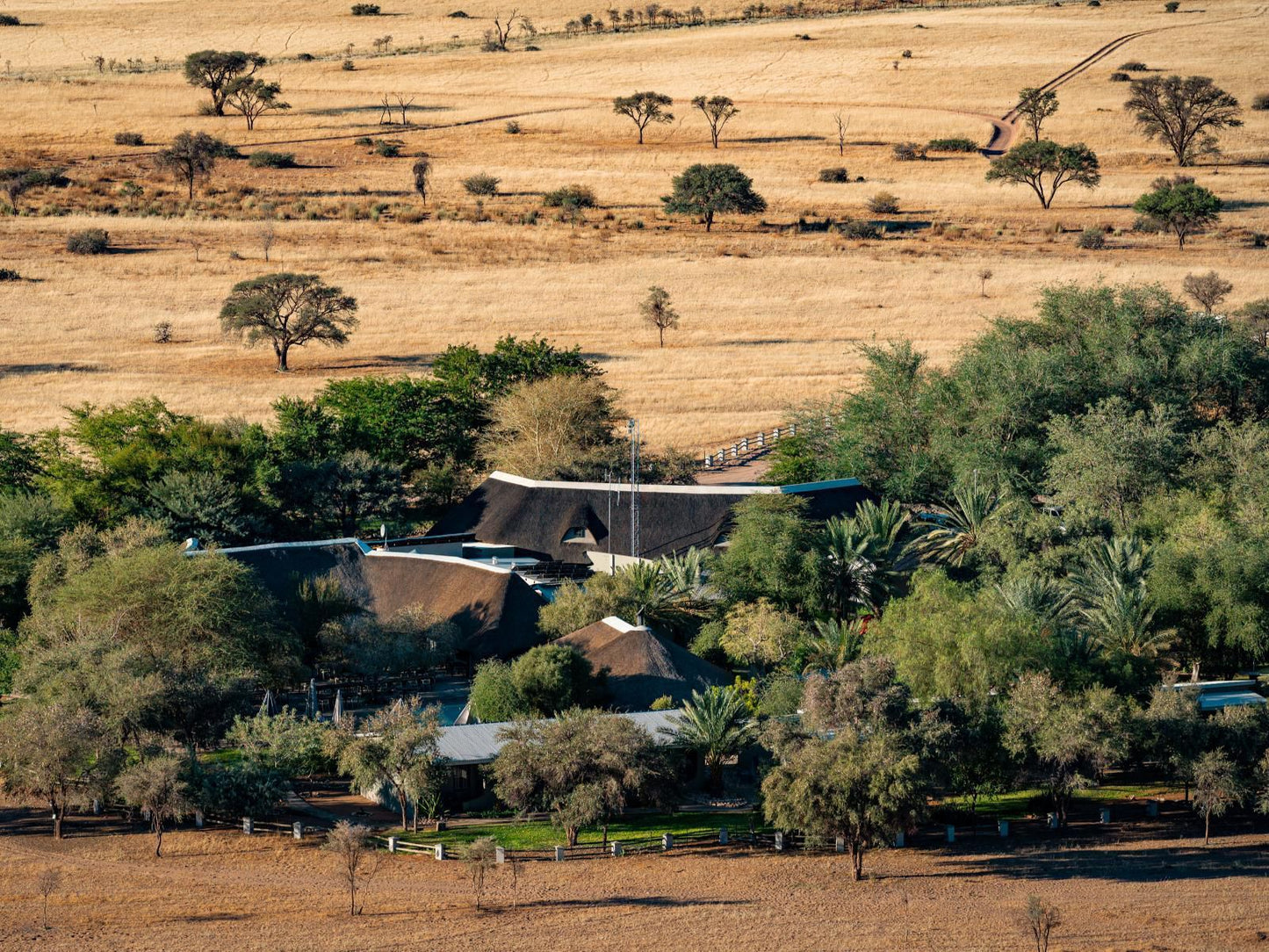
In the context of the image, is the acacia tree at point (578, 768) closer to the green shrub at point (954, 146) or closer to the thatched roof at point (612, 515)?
the thatched roof at point (612, 515)

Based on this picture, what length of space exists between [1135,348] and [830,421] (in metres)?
10.6

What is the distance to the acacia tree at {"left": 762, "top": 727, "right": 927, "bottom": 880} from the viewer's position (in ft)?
100

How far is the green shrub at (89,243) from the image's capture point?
98.8 meters

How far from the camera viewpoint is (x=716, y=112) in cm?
13275

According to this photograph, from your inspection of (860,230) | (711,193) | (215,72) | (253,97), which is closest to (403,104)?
(253,97)

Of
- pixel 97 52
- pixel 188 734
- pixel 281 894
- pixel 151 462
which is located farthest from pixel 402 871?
pixel 97 52

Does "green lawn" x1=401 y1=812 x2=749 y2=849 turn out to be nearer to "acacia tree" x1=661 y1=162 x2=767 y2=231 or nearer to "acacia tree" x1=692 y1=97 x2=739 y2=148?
"acacia tree" x1=661 y1=162 x2=767 y2=231

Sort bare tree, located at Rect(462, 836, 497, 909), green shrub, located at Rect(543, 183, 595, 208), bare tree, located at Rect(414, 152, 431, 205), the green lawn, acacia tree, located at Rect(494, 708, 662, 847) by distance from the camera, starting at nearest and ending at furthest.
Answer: bare tree, located at Rect(462, 836, 497, 909)
acacia tree, located at Rect(494, 708, 662, 847)
the green lawn
green shrub, located at Rect(543, 183, 595, 208)
bare tree, located at Rect(414, 152, 431, 205)

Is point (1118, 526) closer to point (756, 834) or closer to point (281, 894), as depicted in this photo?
point (756, 834)

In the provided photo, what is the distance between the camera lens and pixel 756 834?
3272cm

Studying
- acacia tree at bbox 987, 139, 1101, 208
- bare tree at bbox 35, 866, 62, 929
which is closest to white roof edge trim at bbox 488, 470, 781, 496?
bare tree at bbox 35, 866, 62, 929

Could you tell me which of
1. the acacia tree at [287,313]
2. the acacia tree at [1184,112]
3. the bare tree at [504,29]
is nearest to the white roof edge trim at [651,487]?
the acacia tree at [287,313]

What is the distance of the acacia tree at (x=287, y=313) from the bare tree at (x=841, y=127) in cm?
6096

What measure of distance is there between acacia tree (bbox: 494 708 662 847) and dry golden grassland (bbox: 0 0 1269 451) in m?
34.2
